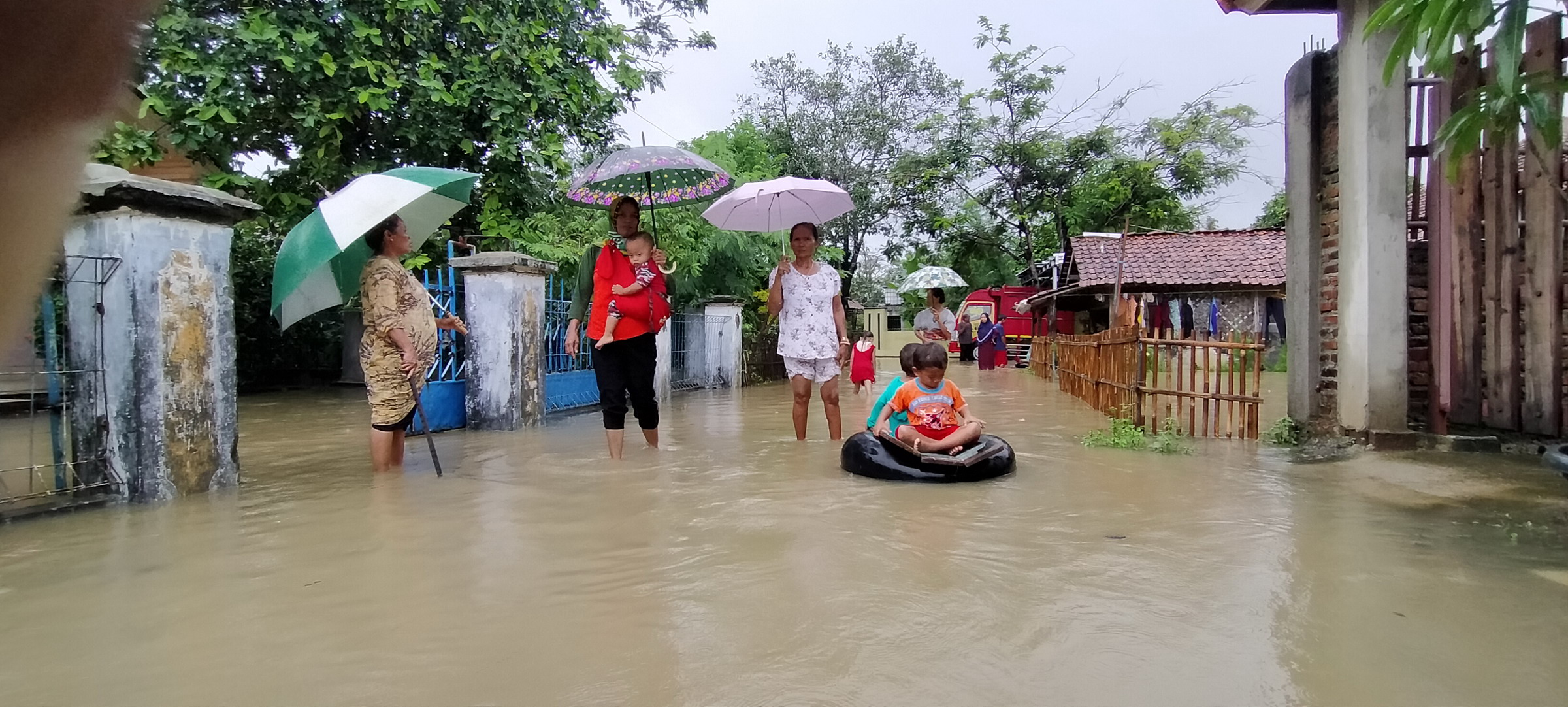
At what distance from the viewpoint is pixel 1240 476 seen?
5309 millimetres

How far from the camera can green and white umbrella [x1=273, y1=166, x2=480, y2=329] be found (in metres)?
4.74

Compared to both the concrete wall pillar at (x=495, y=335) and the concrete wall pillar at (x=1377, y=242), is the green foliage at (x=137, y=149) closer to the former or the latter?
the concrete wall pillar at (x=495, y=335)

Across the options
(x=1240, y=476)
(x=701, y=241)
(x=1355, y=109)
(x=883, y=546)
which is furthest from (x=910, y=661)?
(x=701, y=241)

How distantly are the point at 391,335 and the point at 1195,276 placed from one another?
61.5 ft

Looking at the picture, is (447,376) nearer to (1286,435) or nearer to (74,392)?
(74,392)

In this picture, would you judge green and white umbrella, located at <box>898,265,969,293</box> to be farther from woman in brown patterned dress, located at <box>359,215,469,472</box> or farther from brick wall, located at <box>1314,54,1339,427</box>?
woman in brown patterned dress, located at <box>359,215,469,472</box>

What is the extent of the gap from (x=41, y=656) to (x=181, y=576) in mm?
795

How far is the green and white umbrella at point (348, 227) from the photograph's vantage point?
474 cm

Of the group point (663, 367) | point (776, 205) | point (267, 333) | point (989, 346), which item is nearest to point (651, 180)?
point (776, 205)

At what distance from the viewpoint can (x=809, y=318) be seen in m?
6.58

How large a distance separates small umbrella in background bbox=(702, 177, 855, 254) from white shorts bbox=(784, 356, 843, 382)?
1119 mm

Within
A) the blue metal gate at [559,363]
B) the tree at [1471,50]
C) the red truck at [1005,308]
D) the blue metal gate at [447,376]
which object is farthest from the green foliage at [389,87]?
the red truck at [1005,308]

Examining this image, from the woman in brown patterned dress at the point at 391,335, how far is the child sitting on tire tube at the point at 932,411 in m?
2.81

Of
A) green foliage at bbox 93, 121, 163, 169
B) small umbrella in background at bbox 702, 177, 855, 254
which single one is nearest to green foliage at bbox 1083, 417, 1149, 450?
small umbrella in background at bbox 702, 177, 855, 254
